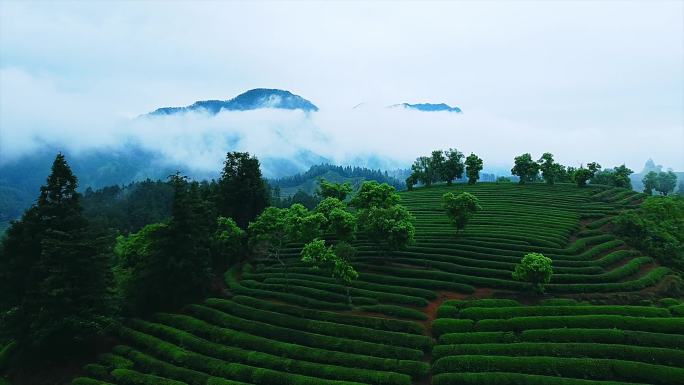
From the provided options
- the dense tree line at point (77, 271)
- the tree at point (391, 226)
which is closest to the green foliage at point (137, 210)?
the dense tree line at point (77, 271)

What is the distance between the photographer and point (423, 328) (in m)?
38.9

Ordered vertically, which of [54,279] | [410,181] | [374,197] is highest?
[410,181]

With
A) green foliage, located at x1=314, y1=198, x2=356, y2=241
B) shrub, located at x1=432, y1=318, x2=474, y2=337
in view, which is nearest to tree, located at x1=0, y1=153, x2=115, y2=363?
green foliage, located at x1=314, y1=198, x2=356, y2=241

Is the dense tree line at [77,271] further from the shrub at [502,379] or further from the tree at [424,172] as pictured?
the tree at [424,172]

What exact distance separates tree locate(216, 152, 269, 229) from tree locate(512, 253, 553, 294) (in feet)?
159

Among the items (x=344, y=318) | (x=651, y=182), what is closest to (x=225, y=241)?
(x=344, y=318)

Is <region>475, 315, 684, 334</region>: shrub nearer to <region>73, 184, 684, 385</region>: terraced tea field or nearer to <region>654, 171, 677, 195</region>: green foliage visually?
<region>73, 184, 684, 385</region>: terraced tea field

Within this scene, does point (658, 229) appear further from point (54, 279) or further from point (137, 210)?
point (137, 210)

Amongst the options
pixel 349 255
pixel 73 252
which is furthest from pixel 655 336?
pixel 73 252

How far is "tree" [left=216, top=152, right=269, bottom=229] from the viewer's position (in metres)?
73.7

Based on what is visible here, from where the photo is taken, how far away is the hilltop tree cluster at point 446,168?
11688 cm

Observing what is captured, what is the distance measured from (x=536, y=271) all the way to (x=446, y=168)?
8161 cm

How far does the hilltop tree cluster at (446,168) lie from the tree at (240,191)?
201ft

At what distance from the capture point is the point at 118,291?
4759cm
